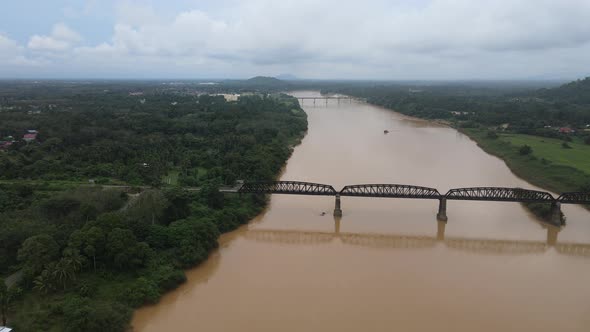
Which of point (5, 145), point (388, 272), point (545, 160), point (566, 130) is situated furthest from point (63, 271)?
point (566, 130)

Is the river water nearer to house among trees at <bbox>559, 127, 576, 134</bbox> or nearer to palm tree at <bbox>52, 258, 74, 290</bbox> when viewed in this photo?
palm tree at <bbox>52, 258, 74, 290</bbox>

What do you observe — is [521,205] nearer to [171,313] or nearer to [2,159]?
[171,313]

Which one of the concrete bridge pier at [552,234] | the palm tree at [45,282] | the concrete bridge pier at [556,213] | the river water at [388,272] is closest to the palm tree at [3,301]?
the palm tree at [45,282]

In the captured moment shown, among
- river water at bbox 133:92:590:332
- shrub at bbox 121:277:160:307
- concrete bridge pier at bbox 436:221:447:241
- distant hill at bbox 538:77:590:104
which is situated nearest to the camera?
river water at bbox 133:92:590:332

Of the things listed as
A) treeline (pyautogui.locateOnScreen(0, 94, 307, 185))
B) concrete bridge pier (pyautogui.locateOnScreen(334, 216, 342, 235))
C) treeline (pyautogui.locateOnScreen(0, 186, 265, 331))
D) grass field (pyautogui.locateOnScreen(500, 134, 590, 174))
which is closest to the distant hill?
grass field (pyautogui.locateOnScreen(500, 134, 590, 174))

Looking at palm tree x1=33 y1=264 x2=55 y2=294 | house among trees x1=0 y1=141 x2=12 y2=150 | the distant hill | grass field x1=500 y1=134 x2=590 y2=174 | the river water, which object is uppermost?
the distant hill

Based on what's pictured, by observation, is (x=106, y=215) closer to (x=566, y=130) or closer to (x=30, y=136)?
(x=30, y=136)
